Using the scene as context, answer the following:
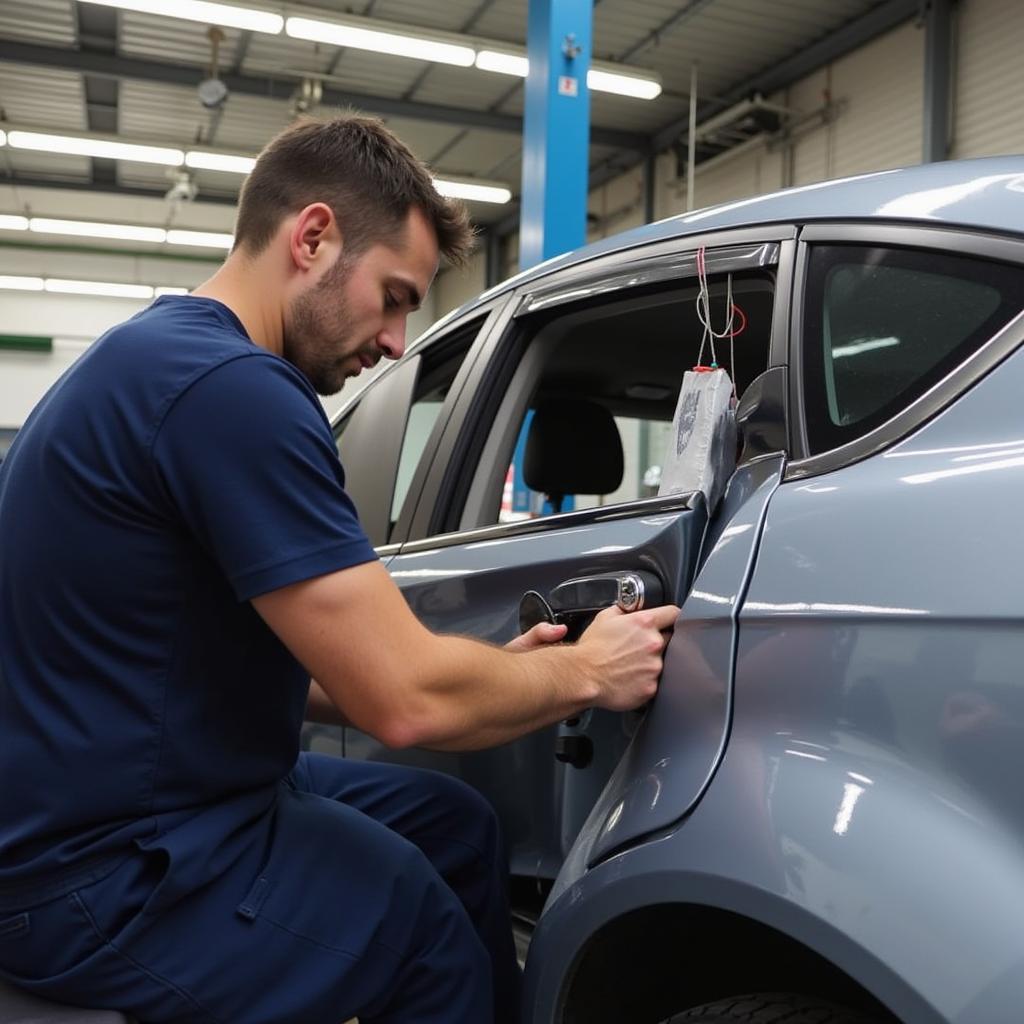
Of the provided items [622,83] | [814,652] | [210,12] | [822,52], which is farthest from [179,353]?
[822,52]

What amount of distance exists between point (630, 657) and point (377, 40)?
7.95 meters

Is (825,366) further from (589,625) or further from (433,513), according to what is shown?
(433,513)

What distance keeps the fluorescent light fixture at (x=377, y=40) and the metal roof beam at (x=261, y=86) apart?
47.9 inches

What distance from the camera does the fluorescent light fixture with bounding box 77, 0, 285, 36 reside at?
7602 mm

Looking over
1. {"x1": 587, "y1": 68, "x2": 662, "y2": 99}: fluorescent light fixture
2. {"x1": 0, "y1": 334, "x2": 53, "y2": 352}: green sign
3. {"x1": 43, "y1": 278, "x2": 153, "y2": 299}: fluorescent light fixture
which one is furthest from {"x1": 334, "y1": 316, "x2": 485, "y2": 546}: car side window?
{"x1": 0, "y1": 334, "x2": 53, "y2": 352}: green sign

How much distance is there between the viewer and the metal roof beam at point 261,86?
991 centimetres

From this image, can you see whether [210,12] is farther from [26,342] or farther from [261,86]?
[26,342]

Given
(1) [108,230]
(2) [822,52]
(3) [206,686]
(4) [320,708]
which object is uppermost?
(2) [822,52]

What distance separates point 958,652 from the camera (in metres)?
0.97

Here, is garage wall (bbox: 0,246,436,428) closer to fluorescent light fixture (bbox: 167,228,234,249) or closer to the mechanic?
fluorescent light fixture (bbox: 167,228,234,249)

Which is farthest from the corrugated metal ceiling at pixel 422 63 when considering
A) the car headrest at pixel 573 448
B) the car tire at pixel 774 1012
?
the car tire at pixel 774 1012

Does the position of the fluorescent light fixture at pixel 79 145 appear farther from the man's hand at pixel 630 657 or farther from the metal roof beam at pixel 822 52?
the man's hand at pixel 630 657

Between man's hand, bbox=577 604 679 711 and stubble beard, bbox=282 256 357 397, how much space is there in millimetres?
544

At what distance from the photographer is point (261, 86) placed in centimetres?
1077
